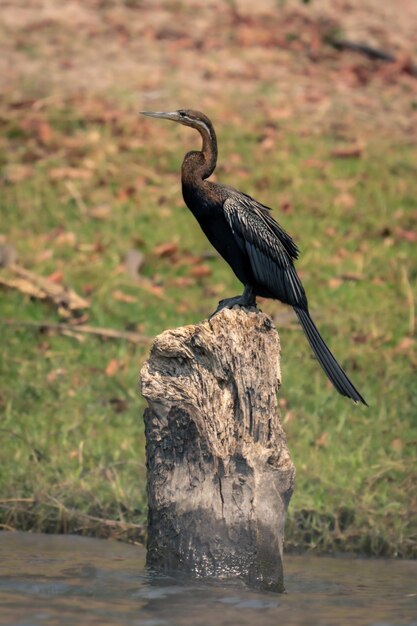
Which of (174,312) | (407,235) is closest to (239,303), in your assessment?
(174,312)

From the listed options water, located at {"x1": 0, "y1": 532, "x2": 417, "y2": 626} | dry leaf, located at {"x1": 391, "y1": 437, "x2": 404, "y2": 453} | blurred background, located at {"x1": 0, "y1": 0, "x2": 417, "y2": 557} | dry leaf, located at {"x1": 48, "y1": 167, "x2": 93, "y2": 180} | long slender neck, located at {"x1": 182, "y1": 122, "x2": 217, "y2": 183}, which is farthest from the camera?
dry leaf, located at {"x1": 48, "y1": 167, "x2": 93, "y2": 180}

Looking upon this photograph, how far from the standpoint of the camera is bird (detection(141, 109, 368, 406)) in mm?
5254

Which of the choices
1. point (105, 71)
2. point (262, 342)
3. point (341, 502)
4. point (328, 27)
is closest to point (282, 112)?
point (105, 71)

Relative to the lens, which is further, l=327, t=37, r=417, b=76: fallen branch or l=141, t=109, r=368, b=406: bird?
l=327, t=37, r=417, b=76: fallen branch

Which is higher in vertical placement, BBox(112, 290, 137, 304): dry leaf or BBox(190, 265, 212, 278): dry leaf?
BBox(190, 265, 212, 278): dry leaf

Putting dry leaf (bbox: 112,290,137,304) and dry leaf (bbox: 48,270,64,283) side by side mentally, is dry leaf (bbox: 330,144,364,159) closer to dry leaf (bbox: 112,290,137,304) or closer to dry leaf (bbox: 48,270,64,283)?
dry leaf (bbox: 112,290,137,304)

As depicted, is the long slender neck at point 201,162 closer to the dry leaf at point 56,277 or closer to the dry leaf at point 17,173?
the dry leaf at point 56,277

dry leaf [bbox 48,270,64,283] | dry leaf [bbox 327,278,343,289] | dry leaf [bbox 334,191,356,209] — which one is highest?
dry leaf [bbox 334,191,356,209]

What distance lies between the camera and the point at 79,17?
13.9 m

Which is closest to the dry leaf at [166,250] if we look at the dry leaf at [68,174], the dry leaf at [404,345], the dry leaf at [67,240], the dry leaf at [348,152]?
the dry leaf at [67,240]

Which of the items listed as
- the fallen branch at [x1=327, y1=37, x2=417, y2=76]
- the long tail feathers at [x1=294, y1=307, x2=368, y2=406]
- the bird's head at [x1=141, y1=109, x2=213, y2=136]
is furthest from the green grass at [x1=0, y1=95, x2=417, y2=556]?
the fallen branch at [x1=327, y1=37, x2=417, y2=76]

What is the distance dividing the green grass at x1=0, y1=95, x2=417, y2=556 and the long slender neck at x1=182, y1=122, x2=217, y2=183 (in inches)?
69.6

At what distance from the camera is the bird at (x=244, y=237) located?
207 inches

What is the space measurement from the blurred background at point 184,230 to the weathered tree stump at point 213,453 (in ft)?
4.09
